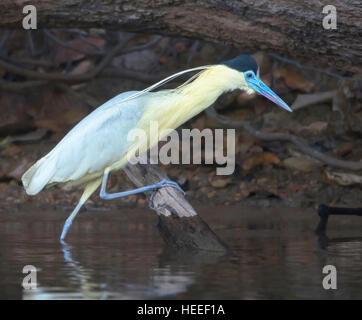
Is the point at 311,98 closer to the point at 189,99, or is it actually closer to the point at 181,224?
the point at 189,99

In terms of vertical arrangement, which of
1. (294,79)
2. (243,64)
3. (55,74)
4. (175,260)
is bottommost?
(175,260)

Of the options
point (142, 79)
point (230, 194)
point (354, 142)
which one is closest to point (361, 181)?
point (354, 142)

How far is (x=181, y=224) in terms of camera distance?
541 centimetres

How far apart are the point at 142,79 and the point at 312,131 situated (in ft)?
7.03

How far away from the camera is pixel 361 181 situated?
8.05 meters

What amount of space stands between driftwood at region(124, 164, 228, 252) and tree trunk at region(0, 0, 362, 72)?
135 cm

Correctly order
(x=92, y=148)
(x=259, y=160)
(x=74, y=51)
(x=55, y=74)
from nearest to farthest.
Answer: (x=92, y=148)
(x=259, y=160)
(x=55, y=74)
(x=74, y=51)

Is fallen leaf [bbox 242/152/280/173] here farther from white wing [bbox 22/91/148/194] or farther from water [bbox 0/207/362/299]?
→ white wing [bbox 22/91/148/194]

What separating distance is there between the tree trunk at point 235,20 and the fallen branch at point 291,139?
192cm

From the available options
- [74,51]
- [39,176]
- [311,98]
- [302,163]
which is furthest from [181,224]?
[74,51]

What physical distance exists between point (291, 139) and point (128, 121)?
8.82ft

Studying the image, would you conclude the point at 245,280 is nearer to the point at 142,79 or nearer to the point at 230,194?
the point at 230,194

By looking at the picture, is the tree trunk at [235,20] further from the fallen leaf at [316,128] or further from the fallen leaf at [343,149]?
the fallen leaf at [316,128]

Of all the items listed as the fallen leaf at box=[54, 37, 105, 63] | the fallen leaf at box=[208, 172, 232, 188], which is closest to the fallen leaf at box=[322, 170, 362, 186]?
the fallen leaf at box=[208, 172, 232, 188]
